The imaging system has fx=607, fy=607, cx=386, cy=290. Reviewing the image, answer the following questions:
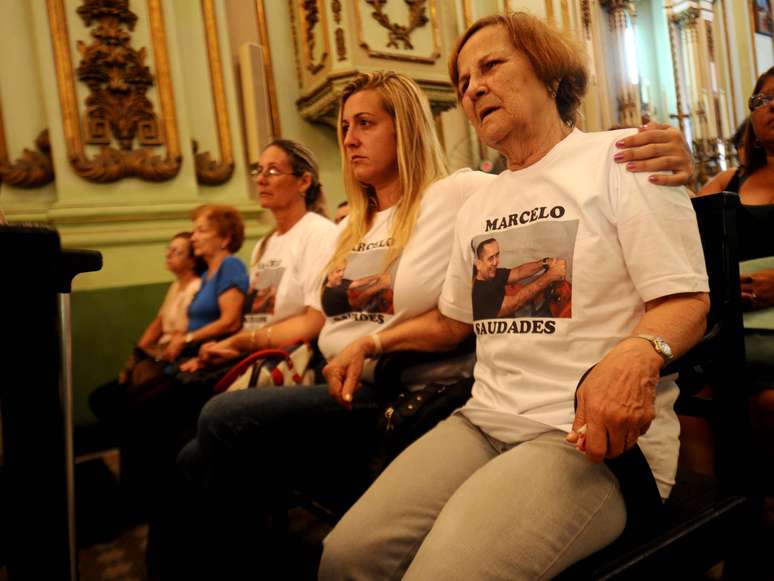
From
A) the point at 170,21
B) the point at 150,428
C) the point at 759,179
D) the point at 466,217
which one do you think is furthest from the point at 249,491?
the point at 170,21

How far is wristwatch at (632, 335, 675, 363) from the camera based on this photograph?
0.82m

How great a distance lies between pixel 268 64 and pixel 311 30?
43 centimetres

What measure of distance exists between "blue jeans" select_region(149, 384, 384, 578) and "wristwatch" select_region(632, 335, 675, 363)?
2.39 ft

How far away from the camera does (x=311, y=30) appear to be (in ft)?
11.0

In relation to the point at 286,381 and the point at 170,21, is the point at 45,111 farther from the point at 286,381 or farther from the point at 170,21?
the point at 286,381

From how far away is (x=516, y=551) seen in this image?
0.80 metres

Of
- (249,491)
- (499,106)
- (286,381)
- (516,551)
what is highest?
(499,106)

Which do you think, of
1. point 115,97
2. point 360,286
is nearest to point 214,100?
point 115,97

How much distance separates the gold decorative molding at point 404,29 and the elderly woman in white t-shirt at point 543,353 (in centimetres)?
172

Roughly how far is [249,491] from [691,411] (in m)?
1.01

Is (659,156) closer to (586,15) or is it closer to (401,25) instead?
(586,15)

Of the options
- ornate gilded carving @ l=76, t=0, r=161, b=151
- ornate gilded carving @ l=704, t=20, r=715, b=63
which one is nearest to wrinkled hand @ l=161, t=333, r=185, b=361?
ornate gilded carving @ l=76, t=0, r=161, b=151

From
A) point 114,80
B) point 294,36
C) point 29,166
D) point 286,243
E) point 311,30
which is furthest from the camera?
point 294,36

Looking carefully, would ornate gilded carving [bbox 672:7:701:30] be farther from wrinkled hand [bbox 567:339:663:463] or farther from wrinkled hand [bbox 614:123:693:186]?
wrinkled hand [bbox 567:339:663:463]
